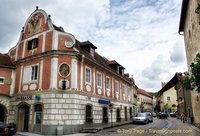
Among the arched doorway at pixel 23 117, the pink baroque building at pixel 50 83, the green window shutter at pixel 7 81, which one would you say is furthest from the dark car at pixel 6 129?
the green window shutter at pixel 7 81

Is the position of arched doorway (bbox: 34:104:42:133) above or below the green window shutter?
below

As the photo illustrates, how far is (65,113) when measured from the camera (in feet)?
54.0

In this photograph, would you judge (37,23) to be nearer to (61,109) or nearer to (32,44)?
(32,44)

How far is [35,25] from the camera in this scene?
67.8 ft

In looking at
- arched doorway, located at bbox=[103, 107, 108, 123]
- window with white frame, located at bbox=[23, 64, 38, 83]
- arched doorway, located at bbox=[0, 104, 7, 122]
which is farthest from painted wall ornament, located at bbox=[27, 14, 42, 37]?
arched doorway, located at bbox=[103, 107, 108, 123]

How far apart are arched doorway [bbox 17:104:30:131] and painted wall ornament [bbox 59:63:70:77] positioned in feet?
17.6

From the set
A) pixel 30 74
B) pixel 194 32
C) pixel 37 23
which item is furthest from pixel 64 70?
pixel 194 32

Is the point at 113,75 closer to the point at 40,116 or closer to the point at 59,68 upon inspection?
the point at 59,68

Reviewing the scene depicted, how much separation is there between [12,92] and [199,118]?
65.9ft

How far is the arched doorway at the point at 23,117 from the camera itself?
61.0ft

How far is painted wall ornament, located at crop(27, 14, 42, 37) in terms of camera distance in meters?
20.3

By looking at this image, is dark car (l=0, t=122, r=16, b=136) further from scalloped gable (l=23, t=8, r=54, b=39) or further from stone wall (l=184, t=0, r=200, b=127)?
stone wall (l=184, t=0, r=200, b=127)

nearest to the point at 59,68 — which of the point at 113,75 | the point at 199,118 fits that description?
the point at 113,75

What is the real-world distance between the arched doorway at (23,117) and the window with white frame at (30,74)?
2.74 meters
